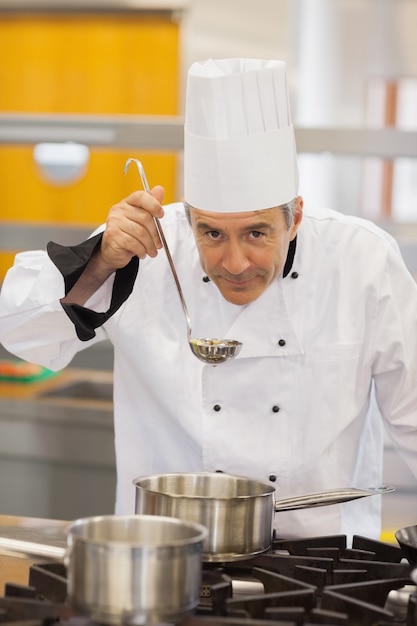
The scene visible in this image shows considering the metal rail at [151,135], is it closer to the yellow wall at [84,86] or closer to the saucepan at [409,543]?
the saucepan at [409,543]

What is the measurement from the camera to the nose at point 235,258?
1703 mm

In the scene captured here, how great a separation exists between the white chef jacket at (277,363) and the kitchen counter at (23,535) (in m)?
0.35

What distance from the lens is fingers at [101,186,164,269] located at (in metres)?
1.80

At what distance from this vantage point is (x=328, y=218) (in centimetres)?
205

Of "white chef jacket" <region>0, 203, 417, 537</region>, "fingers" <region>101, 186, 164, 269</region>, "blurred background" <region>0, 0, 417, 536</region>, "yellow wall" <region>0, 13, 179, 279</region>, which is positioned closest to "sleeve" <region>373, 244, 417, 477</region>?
"white chef jacket" <region>0, 203, 417, 537</region>

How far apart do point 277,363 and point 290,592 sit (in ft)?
2.41

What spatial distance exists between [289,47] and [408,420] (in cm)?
306

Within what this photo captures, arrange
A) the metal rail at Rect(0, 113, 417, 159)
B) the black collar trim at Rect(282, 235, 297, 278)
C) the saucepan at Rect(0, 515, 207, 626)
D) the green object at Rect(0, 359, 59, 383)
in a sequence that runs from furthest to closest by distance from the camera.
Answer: the green object at Rect(0, 359, 59, 383)
the metal rail at Rect(0, 113, 417, 159)
the black collar trim at Rect(282, 235, 297, 278)
the saucepan at Rect(0, 515, 207, 626)

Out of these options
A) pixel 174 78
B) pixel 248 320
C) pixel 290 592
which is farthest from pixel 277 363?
pixel 174 78

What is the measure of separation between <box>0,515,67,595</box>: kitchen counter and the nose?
1.82 feet

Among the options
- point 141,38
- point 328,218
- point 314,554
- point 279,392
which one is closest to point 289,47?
point 141,38

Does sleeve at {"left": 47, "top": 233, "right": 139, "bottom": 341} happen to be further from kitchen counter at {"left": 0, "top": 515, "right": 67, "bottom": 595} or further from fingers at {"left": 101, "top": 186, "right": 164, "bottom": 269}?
kitchen counter at {"left": 0, "top": 515, "right": 67, "bottom": 595}

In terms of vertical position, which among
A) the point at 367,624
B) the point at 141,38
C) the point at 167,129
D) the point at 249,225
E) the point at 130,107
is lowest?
the point at 367,624

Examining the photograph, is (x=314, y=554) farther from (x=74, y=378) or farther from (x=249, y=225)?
(x=74, y=378)
